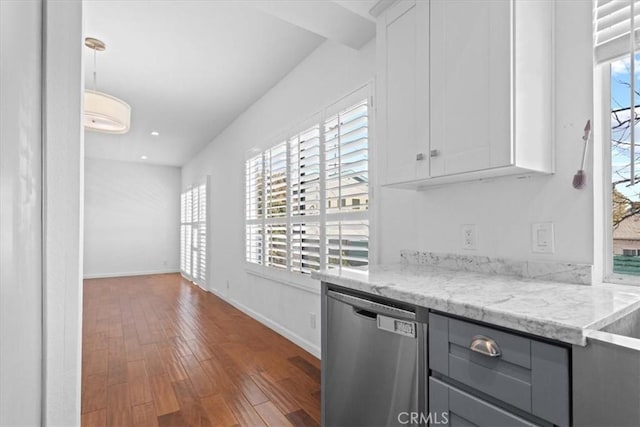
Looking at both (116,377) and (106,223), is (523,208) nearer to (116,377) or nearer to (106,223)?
(116,377)

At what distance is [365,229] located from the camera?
2.34 meters

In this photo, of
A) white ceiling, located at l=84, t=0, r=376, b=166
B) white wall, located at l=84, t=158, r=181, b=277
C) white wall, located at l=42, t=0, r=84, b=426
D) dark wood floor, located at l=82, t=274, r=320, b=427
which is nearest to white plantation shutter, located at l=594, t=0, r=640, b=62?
white ceiling, located at l=84, t=0, r=376, b=166

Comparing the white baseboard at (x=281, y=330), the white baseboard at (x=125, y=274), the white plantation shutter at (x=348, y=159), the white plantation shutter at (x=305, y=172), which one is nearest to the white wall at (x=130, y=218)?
the white baseboard at (x=125, y=274)

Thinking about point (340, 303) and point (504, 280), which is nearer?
point (504, 280)

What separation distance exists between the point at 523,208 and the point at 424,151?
0.52 m

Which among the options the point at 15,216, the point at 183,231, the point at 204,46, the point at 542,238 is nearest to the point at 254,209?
the point at 204,46

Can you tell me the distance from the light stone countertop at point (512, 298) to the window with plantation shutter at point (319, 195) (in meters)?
0.48

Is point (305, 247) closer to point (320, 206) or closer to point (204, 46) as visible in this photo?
point (320, 206)

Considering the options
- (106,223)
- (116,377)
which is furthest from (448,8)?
(106,223)

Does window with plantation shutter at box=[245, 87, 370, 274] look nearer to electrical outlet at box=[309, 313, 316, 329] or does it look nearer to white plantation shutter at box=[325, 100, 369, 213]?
white plantation shutter at box=[325, 100, 369, 213]

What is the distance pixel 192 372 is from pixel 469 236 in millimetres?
2293

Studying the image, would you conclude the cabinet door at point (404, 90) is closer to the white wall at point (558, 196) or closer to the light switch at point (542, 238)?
the white wall at point (558, 196)

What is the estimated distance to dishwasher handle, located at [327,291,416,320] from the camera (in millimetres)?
1227

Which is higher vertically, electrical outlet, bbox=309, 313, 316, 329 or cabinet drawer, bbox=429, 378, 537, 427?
cabinet drawer, bbox=429, 378, 537, 427
